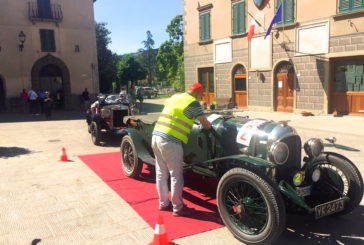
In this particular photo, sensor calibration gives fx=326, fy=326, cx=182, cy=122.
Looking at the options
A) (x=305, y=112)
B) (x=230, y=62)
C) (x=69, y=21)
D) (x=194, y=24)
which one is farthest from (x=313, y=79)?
(x=69, y=21)

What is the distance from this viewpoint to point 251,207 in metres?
3.79

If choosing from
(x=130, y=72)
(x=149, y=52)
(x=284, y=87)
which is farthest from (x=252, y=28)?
(x=149, y=52)

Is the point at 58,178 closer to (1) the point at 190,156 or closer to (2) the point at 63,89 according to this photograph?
(1) the point at 190,156

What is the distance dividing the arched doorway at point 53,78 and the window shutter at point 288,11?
14524 mm

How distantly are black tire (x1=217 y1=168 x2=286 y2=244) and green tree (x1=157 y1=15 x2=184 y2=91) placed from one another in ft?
121

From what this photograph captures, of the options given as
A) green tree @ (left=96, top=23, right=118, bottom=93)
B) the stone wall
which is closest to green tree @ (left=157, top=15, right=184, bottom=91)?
green tree @ (left=96, top=23, right=118, bottom=93)

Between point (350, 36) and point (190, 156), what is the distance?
1192 cm

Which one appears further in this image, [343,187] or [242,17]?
[242,17]

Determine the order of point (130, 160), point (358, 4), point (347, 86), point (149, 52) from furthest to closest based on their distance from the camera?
point (149, 52) → point (347, 86) → point (358, 4) → point (130, 160)

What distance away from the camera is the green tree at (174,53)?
4309 cm

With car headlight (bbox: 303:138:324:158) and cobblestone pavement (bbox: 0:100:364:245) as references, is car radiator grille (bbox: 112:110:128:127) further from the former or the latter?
car headlight (bbox: 303:138:324:158)

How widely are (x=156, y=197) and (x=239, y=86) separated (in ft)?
51.0

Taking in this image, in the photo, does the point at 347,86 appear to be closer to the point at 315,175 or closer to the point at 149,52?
the point at 315,175

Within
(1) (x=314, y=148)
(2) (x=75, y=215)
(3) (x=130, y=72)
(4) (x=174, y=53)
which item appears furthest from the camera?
(3) (x=130, y=72)
